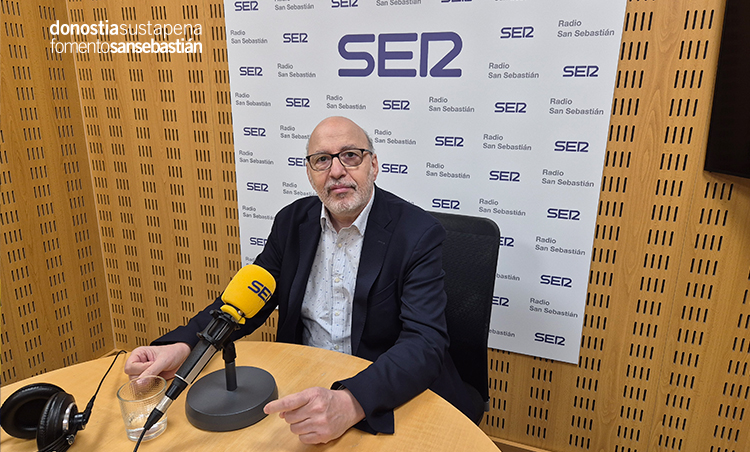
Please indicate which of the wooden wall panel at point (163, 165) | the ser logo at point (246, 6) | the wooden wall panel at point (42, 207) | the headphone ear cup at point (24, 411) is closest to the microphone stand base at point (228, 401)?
the headphone ear cup at point (24, 411)

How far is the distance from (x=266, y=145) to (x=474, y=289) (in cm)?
162

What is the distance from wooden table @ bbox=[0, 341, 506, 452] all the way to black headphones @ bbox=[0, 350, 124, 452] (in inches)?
1.4

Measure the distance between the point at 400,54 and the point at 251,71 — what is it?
0.92 meters

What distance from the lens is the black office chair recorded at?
1.83 metres

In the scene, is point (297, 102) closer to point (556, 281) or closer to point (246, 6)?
point (246, 6)

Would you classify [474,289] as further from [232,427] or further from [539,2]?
[539,2]

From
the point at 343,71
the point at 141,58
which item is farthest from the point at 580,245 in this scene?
the point at 141,58

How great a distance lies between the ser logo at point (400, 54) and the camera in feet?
7.64

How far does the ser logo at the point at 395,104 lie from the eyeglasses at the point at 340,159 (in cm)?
79

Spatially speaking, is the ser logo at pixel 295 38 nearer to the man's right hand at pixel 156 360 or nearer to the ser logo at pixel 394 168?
the ser logo at pixel 394 168

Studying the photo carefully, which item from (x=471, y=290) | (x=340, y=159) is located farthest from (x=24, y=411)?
(x=471, y=290)

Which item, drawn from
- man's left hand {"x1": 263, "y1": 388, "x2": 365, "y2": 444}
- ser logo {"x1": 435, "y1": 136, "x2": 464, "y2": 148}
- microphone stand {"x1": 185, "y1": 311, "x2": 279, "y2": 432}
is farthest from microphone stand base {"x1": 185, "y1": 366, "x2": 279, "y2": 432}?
ser logo {"x1": 435, "y1": 136, "x2": 464, "y2": 148}

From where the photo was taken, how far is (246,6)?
2641 mm

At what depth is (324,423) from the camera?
1.14 m
